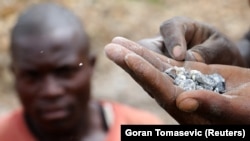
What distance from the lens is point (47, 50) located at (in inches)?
87.2

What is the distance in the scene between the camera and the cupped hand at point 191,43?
151 cm

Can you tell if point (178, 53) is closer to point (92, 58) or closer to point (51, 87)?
point (51, 87)

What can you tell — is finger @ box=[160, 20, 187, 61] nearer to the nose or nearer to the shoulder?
the nose

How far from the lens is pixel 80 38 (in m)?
2.29

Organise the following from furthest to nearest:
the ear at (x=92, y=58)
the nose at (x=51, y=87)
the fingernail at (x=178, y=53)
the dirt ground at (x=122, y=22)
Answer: the dirt ground at (x=122, y=22) < the ear at (x=92, y=58) < the nose at (x=51, y=87) < the fingernail at (x=178, y=53)

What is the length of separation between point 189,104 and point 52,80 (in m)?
1.04

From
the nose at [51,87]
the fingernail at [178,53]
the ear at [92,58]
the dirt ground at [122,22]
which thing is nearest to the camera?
the fingernail at [178,53]

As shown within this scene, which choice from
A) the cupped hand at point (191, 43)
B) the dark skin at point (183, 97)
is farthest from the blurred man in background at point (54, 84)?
the dark skin at point (183, 97)

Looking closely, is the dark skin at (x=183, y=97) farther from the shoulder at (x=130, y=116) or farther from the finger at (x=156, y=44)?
the shoulder at (x=130, y=116)

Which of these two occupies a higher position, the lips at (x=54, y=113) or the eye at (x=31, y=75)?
the eye at (x=31, y=75)

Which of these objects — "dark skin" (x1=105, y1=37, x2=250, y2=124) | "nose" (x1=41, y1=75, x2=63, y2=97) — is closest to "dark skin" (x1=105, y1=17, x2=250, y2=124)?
"dark skin" (x1=105, y1=37, x2=250, y2=124)

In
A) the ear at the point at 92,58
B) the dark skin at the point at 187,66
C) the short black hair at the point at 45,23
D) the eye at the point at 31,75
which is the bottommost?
the dark skin at the point at 187,66

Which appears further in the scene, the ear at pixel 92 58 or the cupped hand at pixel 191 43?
the ear at pixel 92 58

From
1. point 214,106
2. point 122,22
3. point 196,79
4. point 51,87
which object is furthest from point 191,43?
point 122,22
